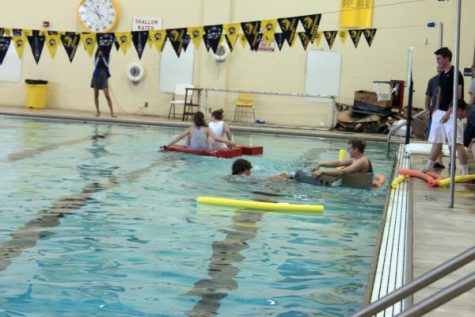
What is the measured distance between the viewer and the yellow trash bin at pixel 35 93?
22266mm

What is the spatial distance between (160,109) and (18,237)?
15.6 metres

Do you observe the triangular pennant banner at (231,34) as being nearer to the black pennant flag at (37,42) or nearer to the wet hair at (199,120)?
the black pennant flag at (37,42)

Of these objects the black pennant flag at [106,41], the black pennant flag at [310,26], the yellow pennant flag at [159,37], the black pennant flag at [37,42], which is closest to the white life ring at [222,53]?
the yellow pennant flag at [159,37]

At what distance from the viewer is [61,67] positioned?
22.7 meters

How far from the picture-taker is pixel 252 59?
21922mm

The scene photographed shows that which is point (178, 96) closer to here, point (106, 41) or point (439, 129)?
point (106, 41)

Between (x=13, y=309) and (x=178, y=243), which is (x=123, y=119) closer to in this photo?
(x=178, y=243)

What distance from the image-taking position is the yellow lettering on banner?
21.3 metres

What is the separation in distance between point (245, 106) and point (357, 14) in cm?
385

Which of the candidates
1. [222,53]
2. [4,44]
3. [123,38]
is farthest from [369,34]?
[4,44]

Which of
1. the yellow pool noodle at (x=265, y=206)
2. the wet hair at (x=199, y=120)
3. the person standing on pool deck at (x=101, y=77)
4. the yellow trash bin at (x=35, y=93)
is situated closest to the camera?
the yellow pool noodle at (x=265, y=206)

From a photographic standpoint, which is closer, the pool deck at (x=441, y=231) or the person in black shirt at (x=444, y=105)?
the pool deck at (x=441, y=231)

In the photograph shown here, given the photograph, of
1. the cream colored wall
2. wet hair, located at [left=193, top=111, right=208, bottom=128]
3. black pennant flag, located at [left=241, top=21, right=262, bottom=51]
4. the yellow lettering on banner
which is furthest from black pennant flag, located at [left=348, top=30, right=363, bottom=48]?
wet hair, located at [left=193, top=111, right=208, bottom=128]

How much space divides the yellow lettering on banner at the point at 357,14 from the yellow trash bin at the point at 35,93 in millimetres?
8434
